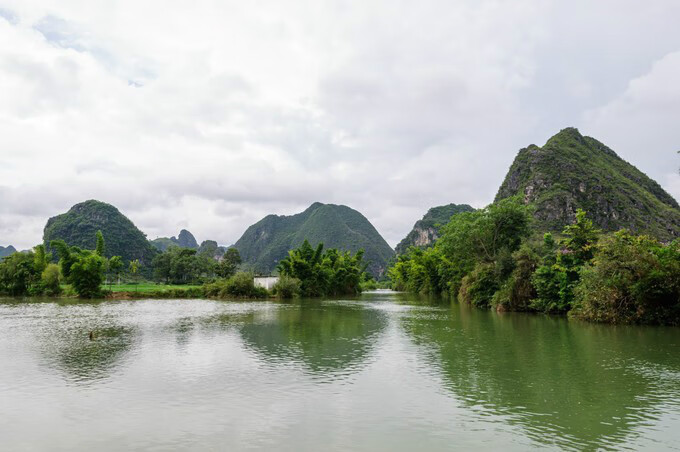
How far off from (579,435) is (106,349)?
18.2 metres

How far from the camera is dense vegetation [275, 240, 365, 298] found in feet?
227

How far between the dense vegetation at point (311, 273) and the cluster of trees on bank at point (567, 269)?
26.1 meters

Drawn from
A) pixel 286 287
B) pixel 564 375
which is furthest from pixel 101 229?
pixel 564 375

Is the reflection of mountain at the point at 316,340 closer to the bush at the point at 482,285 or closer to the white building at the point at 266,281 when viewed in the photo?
the bush at the point at 482,285

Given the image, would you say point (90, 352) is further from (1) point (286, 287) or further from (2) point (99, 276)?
(2) point (99, 276)

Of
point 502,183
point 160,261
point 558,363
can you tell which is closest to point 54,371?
point 558,363

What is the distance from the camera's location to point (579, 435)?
8672 mm

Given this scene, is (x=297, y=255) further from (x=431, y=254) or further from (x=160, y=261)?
(x=160, y=261)

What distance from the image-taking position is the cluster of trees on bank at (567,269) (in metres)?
24.9

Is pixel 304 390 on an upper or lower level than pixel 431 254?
lower

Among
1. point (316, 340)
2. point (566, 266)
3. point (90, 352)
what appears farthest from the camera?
point (566, 266)

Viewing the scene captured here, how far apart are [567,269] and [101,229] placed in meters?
150

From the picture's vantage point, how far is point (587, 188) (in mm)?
116625

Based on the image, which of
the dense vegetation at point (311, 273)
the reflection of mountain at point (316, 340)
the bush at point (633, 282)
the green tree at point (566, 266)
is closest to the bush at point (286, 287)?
the dense vegetation at point (311, 273)
